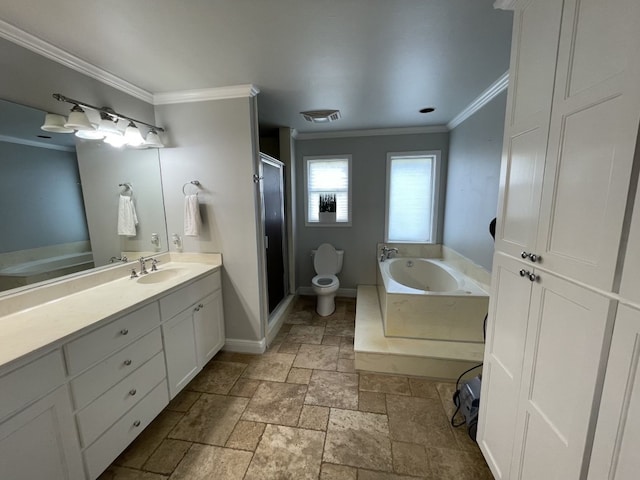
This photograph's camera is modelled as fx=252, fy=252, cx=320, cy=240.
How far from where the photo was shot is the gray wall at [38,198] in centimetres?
139

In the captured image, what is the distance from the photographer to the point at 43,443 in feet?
3.44

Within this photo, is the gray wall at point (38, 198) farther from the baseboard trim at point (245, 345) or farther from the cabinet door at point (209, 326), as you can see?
the baseboard trim at point (245, 345)

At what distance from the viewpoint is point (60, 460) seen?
111cm

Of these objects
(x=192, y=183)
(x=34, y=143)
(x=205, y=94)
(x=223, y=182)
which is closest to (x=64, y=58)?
(x=34, y=143)

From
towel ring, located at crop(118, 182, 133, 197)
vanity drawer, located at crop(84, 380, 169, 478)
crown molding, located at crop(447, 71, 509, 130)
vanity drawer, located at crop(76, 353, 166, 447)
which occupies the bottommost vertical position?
vanity drawer, located at crop(84, 380, 169, 478)

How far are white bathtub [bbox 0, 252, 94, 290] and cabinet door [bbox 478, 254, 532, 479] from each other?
2.58 m

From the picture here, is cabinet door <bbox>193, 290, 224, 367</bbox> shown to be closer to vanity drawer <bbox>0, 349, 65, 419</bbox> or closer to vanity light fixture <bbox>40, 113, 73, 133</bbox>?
vanity drawer <bbox>0, 349, 65, 419</bbox>

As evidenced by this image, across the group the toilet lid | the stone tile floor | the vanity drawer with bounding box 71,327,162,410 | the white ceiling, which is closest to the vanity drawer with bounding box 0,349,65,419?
the vanity drawer with bounding box 71,327,162,410

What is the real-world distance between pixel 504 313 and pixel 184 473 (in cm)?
192

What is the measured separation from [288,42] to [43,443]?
2309mm

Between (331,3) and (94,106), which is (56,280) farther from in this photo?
(331,3)

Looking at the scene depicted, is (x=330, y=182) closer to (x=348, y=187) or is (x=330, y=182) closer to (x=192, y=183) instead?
(x=348, y=187)

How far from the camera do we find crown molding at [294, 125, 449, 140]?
→ 3430 mm

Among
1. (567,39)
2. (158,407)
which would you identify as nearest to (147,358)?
(158,407)
